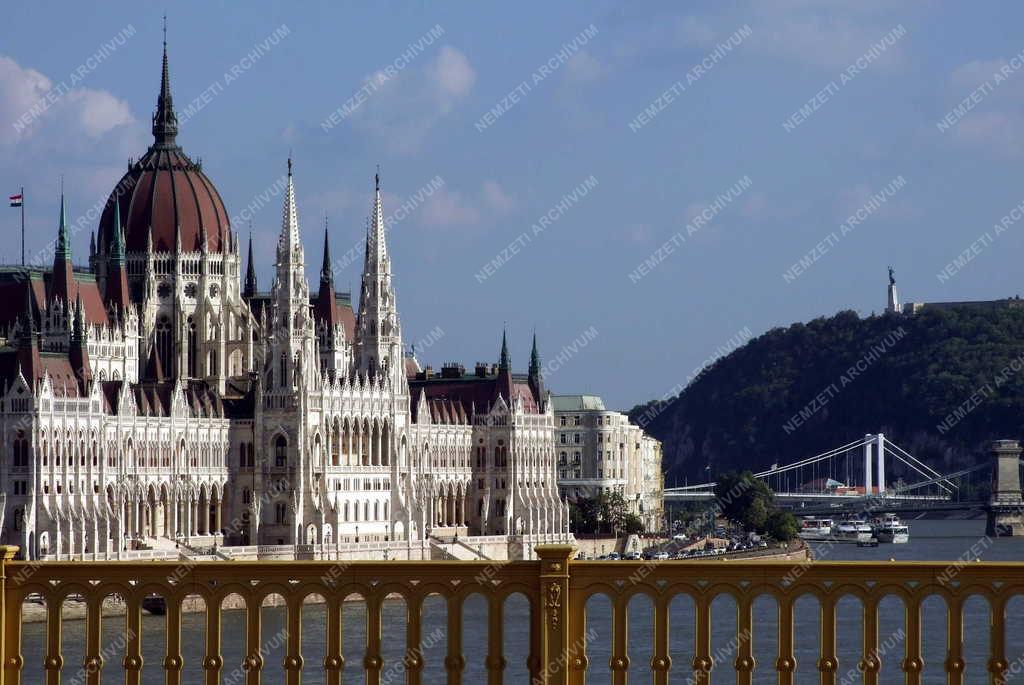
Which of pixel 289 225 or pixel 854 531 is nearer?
→ pixel 289 225

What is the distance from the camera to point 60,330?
4016 inches

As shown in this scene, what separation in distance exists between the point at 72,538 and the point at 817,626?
31619 mm

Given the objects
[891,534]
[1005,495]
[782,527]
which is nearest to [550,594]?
[782,527]

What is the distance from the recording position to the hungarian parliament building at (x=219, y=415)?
9169cm

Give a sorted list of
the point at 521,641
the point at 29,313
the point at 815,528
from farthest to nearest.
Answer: the point at 815,528 < the point at 29,313 < the point at 521,641

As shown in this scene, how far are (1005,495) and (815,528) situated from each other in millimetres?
16968

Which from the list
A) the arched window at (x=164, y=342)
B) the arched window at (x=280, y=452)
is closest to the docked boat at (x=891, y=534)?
the arched window at (x=164, y=342)

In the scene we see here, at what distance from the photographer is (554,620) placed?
1078 inches

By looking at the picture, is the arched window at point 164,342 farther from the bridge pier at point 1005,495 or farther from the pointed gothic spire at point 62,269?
the bridge pier at point 1005,495

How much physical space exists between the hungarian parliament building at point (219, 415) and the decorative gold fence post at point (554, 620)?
202 ft

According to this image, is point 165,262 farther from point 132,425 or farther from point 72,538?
point 72,538

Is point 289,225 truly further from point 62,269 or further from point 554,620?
point 554,620

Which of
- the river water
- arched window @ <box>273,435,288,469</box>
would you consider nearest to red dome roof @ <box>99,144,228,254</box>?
arched window @ <box>273,435,288,469</box>

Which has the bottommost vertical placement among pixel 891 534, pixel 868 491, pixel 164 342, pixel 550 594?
pixel 891 534
